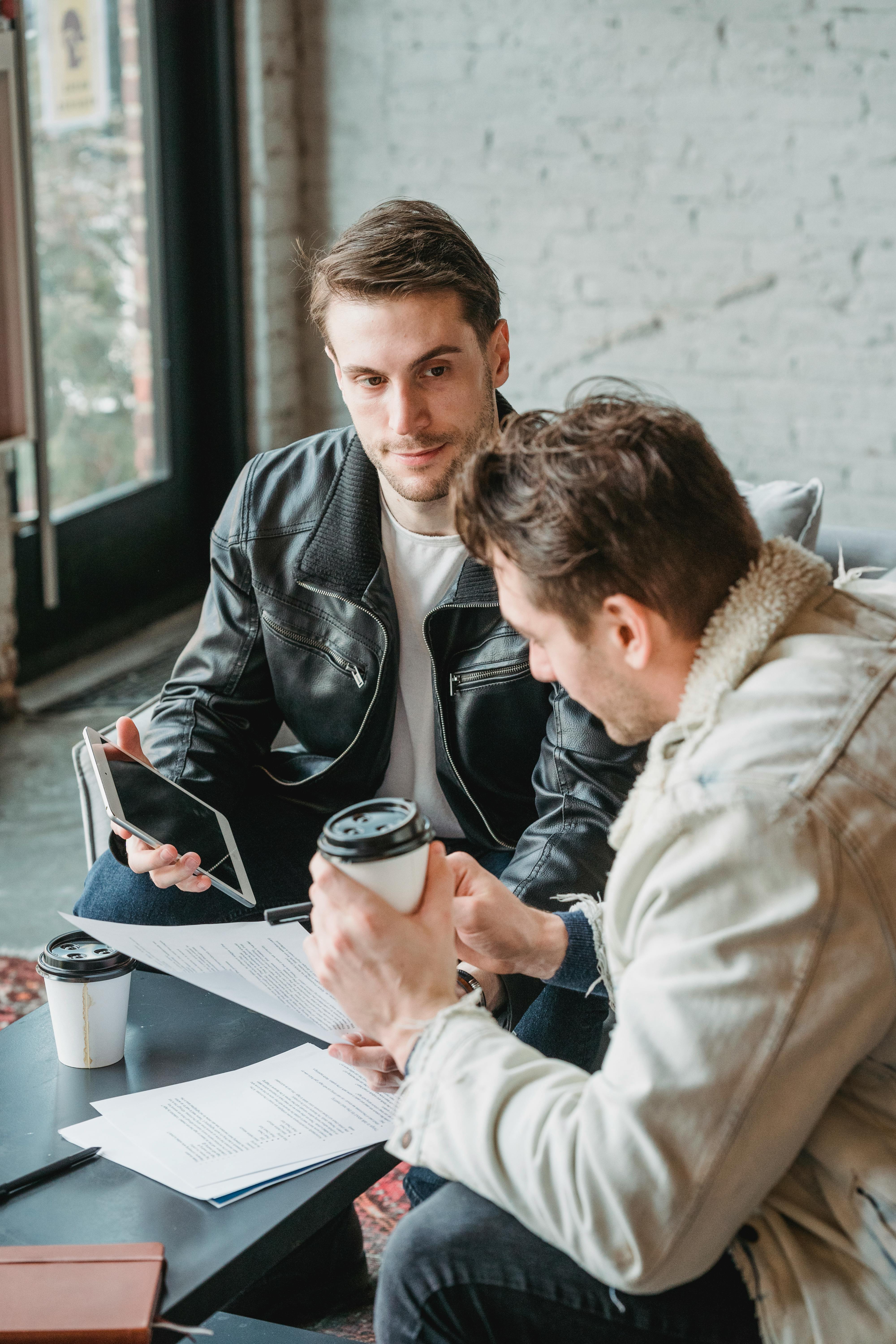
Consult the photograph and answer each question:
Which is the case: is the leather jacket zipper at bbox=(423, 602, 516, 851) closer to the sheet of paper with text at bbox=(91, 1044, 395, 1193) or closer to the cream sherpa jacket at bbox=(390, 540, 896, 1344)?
the sheet of paper with text at bbox=(91, 1044, 395, 1193)

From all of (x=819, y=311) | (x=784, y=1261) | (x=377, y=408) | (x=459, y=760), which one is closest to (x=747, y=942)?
(x=784, y=1261)

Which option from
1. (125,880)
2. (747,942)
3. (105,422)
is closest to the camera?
(747,942)

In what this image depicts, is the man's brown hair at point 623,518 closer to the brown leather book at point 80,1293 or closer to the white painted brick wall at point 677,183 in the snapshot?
the brown leather book at point 80,1293

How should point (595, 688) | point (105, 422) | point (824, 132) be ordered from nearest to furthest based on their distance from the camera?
point (595, 688) → point (824, 132) → point (105, 422)

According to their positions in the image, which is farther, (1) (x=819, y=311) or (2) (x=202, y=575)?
(2) (x=202, y=575)

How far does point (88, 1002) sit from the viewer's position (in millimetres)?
1289

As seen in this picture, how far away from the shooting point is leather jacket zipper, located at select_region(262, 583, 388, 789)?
1.75 m

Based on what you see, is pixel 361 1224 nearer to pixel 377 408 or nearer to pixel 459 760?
pixel 459 760

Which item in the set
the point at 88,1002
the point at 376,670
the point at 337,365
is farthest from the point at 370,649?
the point at 88,1002

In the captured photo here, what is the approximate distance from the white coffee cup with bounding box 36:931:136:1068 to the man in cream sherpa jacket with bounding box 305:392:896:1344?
40 cm

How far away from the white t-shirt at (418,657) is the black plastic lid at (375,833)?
0.70 metres

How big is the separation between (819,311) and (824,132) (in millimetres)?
460

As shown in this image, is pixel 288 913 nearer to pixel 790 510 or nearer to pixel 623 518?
pixel 623 518

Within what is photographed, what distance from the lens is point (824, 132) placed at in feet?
12.2
